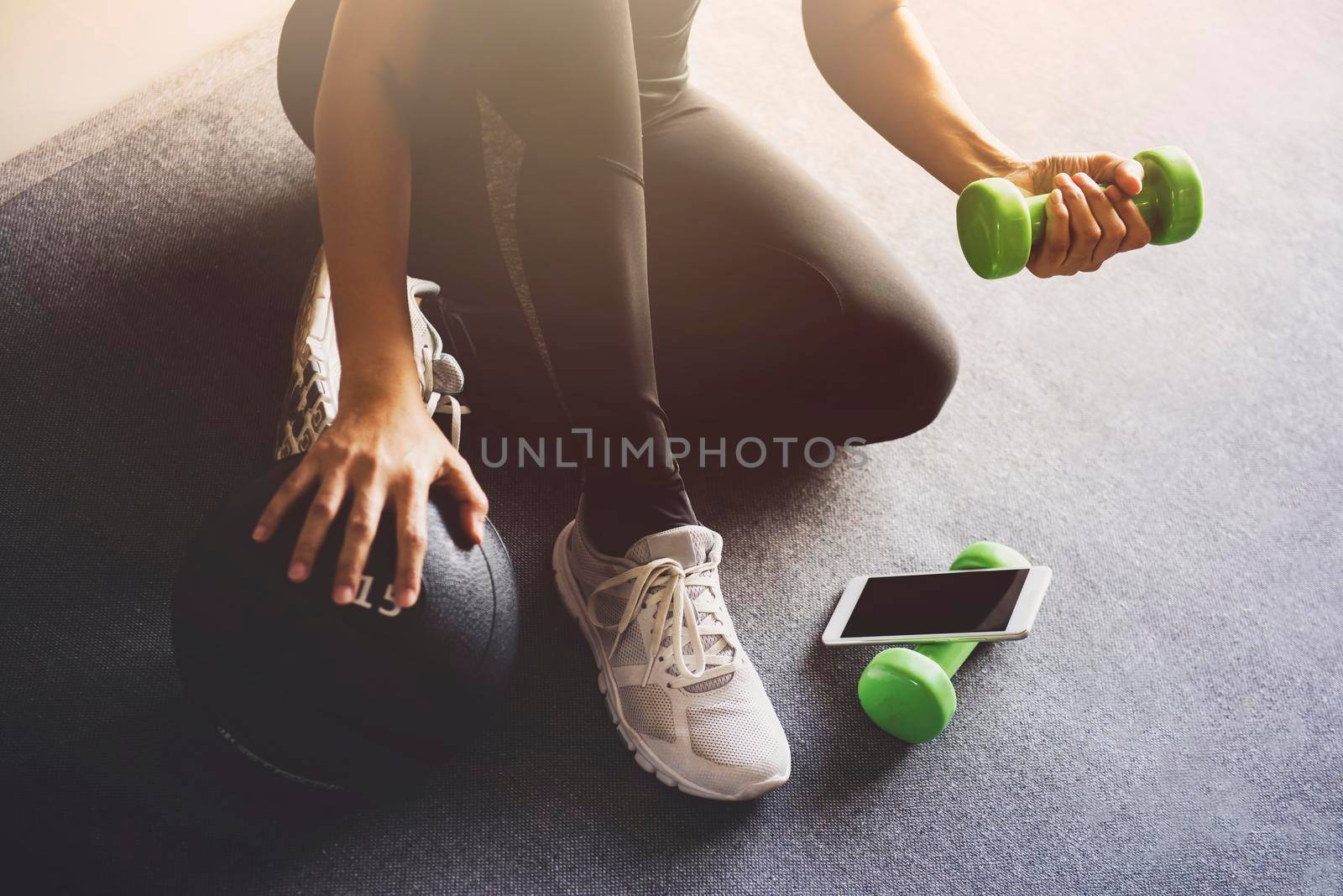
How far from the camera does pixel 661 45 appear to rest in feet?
3.60

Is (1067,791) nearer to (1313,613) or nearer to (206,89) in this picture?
(1313,613)

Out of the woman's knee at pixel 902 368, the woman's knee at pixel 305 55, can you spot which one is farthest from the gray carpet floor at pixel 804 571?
the woman's knee at pixel 305 55

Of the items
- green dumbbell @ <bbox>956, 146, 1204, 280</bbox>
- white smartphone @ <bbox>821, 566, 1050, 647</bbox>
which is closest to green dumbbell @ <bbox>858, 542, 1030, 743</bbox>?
white smartphone @ <bbox>821, 566, 1050, 647</bbox>

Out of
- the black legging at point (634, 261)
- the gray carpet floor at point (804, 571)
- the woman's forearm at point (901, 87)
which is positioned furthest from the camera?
the woman's forearm at point (901, 87)

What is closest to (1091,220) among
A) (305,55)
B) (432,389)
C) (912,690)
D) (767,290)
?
(767,290)

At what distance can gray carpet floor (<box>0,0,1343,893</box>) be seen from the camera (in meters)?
0.94

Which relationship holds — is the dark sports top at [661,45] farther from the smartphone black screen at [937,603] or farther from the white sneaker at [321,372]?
the smartphone black screen at [937,603]

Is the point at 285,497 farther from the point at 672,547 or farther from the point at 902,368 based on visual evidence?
the point at 902,368

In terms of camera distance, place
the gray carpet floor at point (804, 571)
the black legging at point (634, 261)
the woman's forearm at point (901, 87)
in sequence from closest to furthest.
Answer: the black legging at point (634, 261), the gray carpet floor at point (804, 571), the woman's forearm at point (901, 87)

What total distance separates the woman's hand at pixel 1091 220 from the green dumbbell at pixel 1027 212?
0.01m

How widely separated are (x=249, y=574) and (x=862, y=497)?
818 millimetres

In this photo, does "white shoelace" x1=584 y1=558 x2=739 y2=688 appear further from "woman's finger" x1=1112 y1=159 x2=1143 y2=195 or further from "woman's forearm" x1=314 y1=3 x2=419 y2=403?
"woman's finger" x1=1112 y1=159 x2=1143 y2=195

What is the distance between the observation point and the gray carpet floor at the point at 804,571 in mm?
937

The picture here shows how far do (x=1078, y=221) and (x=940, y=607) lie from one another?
478mm
